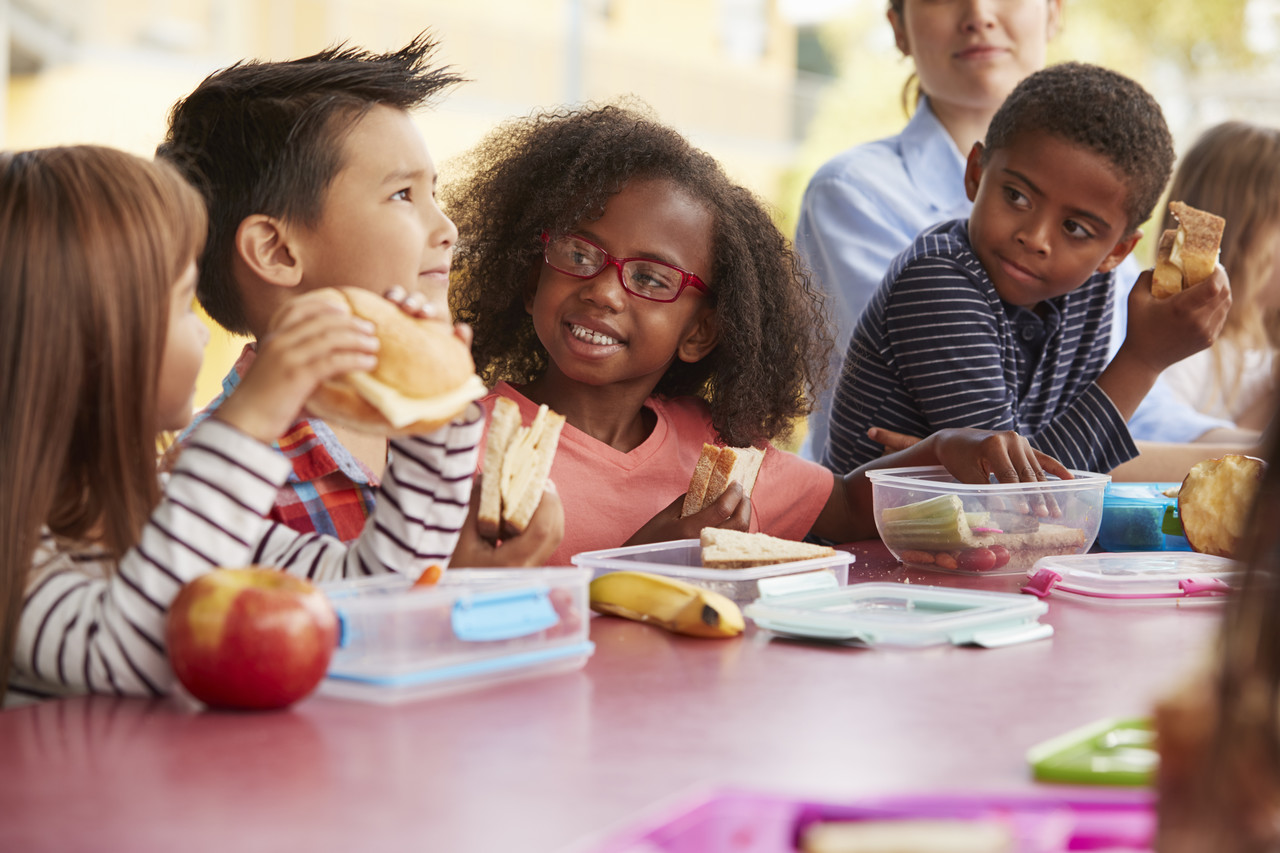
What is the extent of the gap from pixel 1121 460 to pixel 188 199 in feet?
6.57

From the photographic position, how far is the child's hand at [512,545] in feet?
5.58

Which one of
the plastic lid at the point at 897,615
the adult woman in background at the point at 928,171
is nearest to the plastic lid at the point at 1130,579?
the plastic lid at the point at 897,615

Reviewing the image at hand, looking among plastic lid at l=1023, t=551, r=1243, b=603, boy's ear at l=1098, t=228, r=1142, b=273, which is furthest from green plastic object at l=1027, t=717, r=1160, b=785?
boy's ear at l=1098, t=228, r=1142, b=273

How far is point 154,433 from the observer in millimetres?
1402

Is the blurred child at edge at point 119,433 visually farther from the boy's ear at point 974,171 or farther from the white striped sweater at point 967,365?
the boy's ear at point 974,171

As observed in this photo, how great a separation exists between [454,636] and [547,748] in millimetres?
240

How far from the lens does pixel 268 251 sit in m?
2.14

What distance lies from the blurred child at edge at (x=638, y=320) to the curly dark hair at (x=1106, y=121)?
61 centimetres

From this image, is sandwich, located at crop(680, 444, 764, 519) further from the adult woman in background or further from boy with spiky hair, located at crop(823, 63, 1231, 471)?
the adult woman in background

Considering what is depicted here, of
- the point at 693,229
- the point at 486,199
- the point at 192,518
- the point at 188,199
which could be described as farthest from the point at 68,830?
the point at 486,199

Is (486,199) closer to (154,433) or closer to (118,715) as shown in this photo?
(154,433)

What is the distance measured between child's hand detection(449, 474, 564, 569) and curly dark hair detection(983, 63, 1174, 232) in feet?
5.08

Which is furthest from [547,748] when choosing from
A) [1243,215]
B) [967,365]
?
[1243,215]

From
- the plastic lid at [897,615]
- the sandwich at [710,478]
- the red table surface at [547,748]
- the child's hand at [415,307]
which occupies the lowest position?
the red table surface at [547,748]
